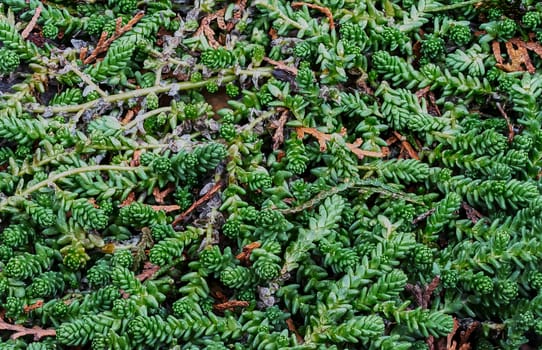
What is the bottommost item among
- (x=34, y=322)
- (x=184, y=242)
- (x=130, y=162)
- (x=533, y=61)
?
(x=34, y=322)

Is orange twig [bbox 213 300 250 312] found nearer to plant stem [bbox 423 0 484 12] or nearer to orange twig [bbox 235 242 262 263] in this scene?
orange twig [bbox 235 242 262 263]

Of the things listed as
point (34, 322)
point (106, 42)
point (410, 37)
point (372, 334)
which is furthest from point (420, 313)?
point (106, 42)

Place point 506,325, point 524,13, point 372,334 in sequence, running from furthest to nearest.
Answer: point 524,13, point 506,325, point 372,334

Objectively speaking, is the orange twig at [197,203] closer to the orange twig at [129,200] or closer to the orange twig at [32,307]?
the orange twig at [129,200]

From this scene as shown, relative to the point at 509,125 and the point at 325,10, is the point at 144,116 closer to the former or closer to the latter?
the point at 325,10

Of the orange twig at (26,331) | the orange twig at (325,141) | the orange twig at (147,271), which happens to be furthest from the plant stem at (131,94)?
the orange twig at (26,331)

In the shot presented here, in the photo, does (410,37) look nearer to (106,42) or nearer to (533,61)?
(533,61)

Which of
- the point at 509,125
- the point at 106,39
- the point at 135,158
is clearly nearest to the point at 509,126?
the point at 509,125

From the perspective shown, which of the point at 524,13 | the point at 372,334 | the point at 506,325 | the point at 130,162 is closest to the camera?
the point at 372,334
